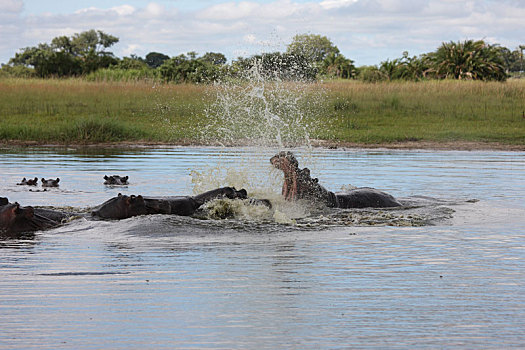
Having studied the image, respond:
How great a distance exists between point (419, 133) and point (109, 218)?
13491mm

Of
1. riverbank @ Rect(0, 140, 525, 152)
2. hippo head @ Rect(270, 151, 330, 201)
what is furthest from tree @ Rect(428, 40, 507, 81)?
hippo head @ Rect(270, 151, 330, 201)

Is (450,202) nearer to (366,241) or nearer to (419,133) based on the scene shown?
(366,241)

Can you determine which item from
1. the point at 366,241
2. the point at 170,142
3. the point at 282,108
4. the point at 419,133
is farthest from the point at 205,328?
the point at 282,108

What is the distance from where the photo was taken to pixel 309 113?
22016mm

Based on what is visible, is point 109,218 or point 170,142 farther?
point 170,142

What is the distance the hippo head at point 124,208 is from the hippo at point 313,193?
1436 millimetres

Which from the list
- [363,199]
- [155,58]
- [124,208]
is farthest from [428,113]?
[155,58]

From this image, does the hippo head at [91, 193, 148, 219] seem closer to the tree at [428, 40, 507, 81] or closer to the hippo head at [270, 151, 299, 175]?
the hippo head at [270, 151, 299, 175]

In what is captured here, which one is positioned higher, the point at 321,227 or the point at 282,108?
the point at 282,108

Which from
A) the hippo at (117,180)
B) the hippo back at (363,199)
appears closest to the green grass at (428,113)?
the hippo at (117,180)

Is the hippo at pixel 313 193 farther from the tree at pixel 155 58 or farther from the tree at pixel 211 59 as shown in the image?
the tree at pixel 155 58

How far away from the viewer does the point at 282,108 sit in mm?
21625

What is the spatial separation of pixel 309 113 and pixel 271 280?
17.6m

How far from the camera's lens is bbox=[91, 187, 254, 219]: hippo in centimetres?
701
